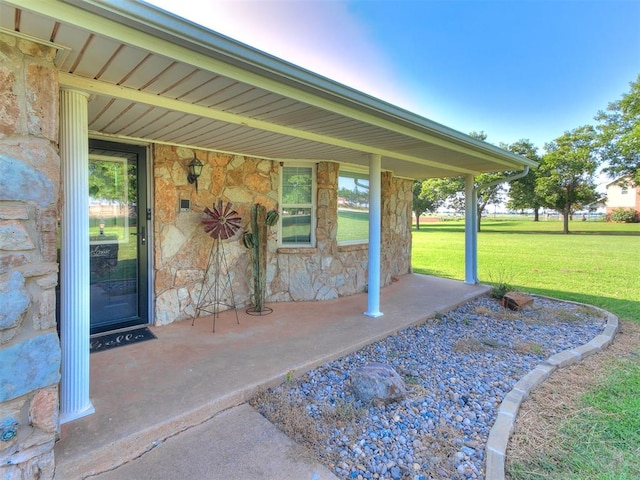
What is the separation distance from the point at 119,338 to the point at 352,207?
4.02m

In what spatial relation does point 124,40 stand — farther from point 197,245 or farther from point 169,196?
point 197,245

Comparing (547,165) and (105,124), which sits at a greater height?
(547,165)

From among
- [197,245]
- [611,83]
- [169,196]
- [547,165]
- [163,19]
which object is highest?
[611,83]

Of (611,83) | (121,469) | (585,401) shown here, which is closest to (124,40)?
(121,469)

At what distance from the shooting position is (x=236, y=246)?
4824 mm

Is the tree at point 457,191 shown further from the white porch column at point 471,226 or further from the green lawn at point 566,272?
the white porch column at point 471,226

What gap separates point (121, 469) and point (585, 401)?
3.38 meters

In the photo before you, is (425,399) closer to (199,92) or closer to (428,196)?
(199,92)

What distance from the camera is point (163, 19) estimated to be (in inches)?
66.6

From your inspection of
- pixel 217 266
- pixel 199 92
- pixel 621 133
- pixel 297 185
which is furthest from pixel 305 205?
pixel 621 133

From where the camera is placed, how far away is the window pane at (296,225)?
5344 millimetres

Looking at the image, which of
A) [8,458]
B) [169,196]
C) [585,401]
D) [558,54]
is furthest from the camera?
[558,54]

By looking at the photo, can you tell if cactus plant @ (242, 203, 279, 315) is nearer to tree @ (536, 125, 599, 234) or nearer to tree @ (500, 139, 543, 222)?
tree @ (536, 125, 599, 234)

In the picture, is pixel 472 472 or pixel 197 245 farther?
pixel 197 245
